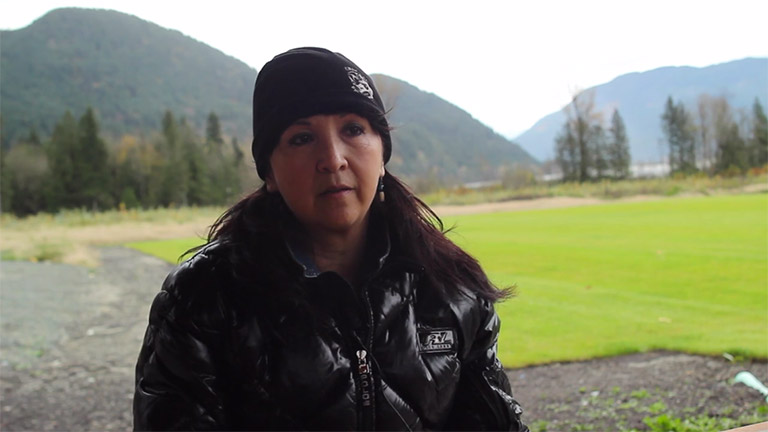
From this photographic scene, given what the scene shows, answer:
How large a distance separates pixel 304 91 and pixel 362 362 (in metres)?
0.33

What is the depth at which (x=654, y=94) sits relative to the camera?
431 centimetres

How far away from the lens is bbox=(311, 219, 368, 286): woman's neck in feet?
2.80

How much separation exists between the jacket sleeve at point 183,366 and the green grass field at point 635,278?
24.6 inches

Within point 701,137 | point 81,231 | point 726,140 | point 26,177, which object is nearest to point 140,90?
point 26,177

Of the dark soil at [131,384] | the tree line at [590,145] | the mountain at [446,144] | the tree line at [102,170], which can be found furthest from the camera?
the tree line at [102,170]

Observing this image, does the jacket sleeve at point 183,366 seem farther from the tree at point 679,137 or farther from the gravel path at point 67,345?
the tree at point 679,137

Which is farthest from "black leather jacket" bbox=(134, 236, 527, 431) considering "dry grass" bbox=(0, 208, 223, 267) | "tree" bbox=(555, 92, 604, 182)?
"tree" bbox=(555, 92, 604, 182)

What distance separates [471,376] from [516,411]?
0.08 meters

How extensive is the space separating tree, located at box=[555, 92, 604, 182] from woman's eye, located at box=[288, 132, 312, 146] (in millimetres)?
4257

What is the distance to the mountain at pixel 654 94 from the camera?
3854mm

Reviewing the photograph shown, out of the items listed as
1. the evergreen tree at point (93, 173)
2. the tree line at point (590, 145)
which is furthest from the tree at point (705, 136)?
the evergreen tree at point (93, 173)

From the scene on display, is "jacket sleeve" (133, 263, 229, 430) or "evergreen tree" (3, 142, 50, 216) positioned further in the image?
"evergreen tree" (3, 142, 50, 216)

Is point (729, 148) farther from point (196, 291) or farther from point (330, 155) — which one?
point (196, 291)

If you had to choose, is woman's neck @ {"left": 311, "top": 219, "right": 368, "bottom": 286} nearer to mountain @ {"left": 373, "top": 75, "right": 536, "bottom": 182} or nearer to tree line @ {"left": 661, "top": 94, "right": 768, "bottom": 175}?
mountain @ {"left": 373, "top": 75, "right": 536, "bottom": 182}
